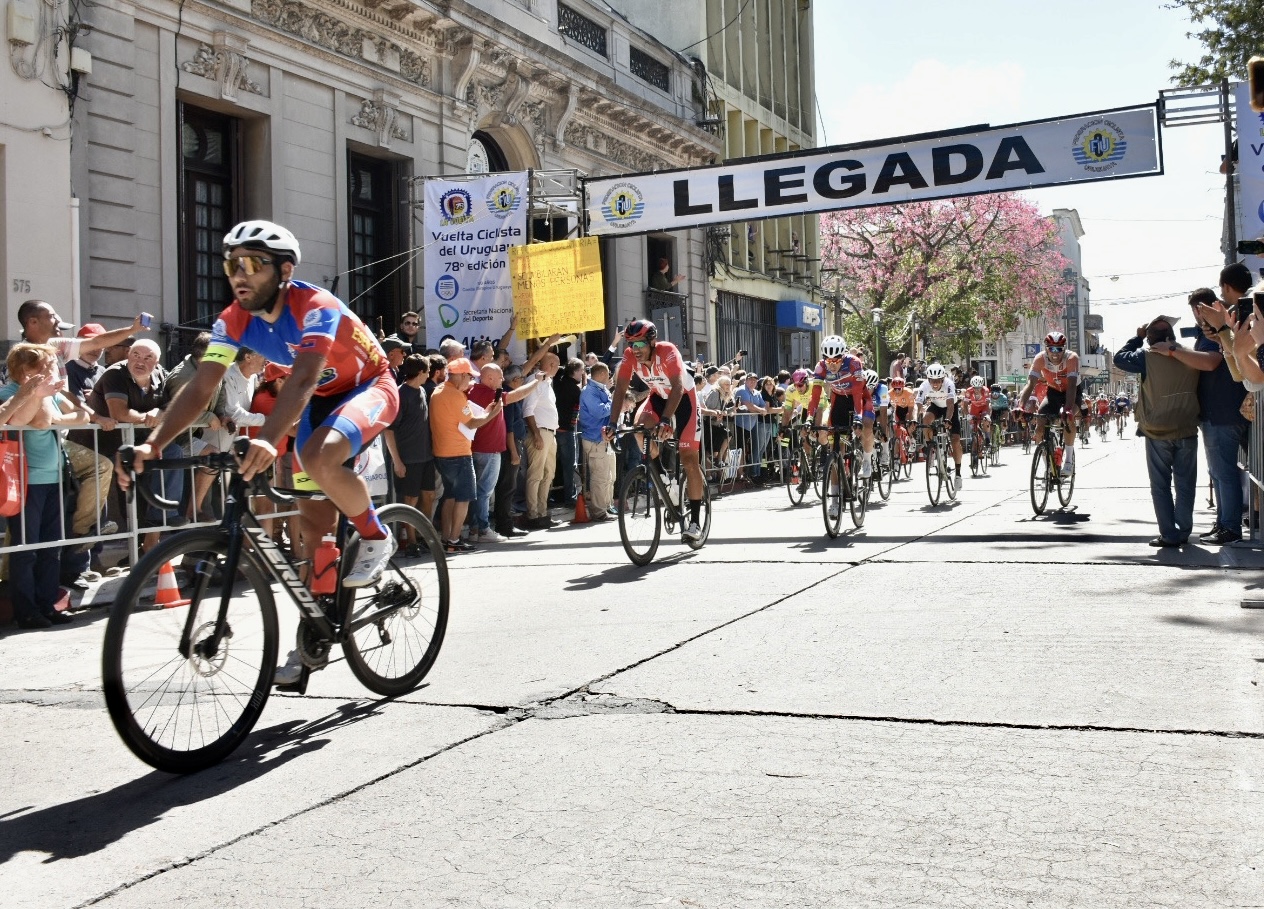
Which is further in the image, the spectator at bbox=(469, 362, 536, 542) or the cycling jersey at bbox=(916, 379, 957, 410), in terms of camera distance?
the cycling jersey at bbox=(916, 379, 957, 410)

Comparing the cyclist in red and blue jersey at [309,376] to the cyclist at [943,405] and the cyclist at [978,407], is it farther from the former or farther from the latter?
the cyclist at [978,407]

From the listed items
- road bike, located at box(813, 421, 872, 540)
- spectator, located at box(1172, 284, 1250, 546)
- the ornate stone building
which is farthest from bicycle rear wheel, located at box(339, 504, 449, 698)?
the ornate stone building

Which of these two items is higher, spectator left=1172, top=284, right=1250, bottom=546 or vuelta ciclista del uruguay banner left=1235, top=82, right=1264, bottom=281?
vuelta ciclista del uruguay banner left=1235, top=82, right=1264, bottom=281

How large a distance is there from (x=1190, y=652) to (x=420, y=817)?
386 centimetres

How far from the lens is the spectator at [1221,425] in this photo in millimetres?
10586

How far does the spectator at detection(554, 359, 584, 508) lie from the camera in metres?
16.6

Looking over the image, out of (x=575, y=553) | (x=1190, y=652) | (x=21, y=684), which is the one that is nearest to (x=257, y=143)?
(x=575, y=553)

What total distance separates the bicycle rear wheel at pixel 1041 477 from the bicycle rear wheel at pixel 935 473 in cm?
205

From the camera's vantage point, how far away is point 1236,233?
1543 cm

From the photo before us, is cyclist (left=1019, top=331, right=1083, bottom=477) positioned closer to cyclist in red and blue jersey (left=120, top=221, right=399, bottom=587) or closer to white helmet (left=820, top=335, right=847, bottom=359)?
white helmet (left=820, top=335, right=847, bottom=359)

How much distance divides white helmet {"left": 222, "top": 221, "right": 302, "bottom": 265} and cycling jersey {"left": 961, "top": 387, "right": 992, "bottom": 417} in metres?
20.6

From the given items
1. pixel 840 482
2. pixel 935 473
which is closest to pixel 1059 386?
pixel 935 473

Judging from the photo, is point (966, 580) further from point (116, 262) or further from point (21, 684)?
point (116, 262)

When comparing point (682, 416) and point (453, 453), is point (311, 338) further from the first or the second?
point (453, 453)
